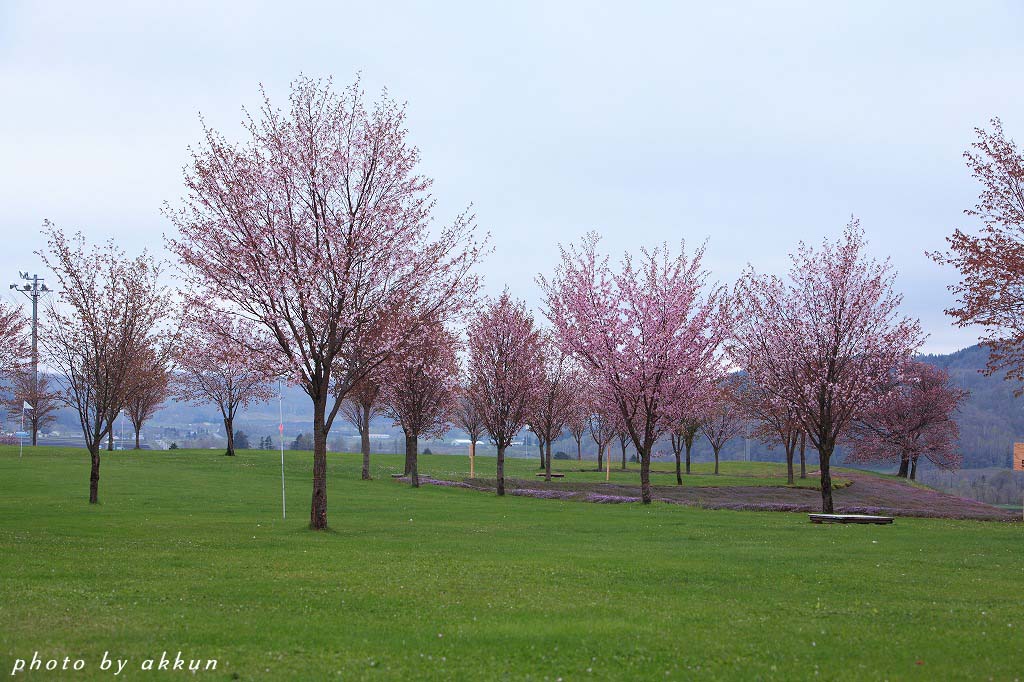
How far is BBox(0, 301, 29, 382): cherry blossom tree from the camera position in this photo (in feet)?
139

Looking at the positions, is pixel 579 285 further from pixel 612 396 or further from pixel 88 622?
pixel 88 622

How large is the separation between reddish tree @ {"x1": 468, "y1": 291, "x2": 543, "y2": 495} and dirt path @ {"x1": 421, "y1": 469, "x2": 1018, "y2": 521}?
3923 mm

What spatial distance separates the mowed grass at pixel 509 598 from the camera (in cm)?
984

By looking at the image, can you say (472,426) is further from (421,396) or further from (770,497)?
(770,497)

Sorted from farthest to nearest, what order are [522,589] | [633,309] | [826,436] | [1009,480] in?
[1009,480], [633,309], [826,436], [522,589]

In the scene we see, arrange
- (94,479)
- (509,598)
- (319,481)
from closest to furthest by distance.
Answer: (509,598) < (319,481) < (94,479)

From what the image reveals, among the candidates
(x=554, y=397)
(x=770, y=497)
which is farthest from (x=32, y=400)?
(x=770, y=497)

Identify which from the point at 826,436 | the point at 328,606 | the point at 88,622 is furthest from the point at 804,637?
the point at 826,436

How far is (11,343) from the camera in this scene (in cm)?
4375

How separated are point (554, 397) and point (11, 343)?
33473mm

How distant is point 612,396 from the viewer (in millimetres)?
42594

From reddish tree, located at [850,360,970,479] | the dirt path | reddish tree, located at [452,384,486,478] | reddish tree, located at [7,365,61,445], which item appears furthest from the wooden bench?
reddish tree, located at [7,365,61,445]

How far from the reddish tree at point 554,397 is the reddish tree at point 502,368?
8.76 meters

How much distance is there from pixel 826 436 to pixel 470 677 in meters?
Answer: 28.3
